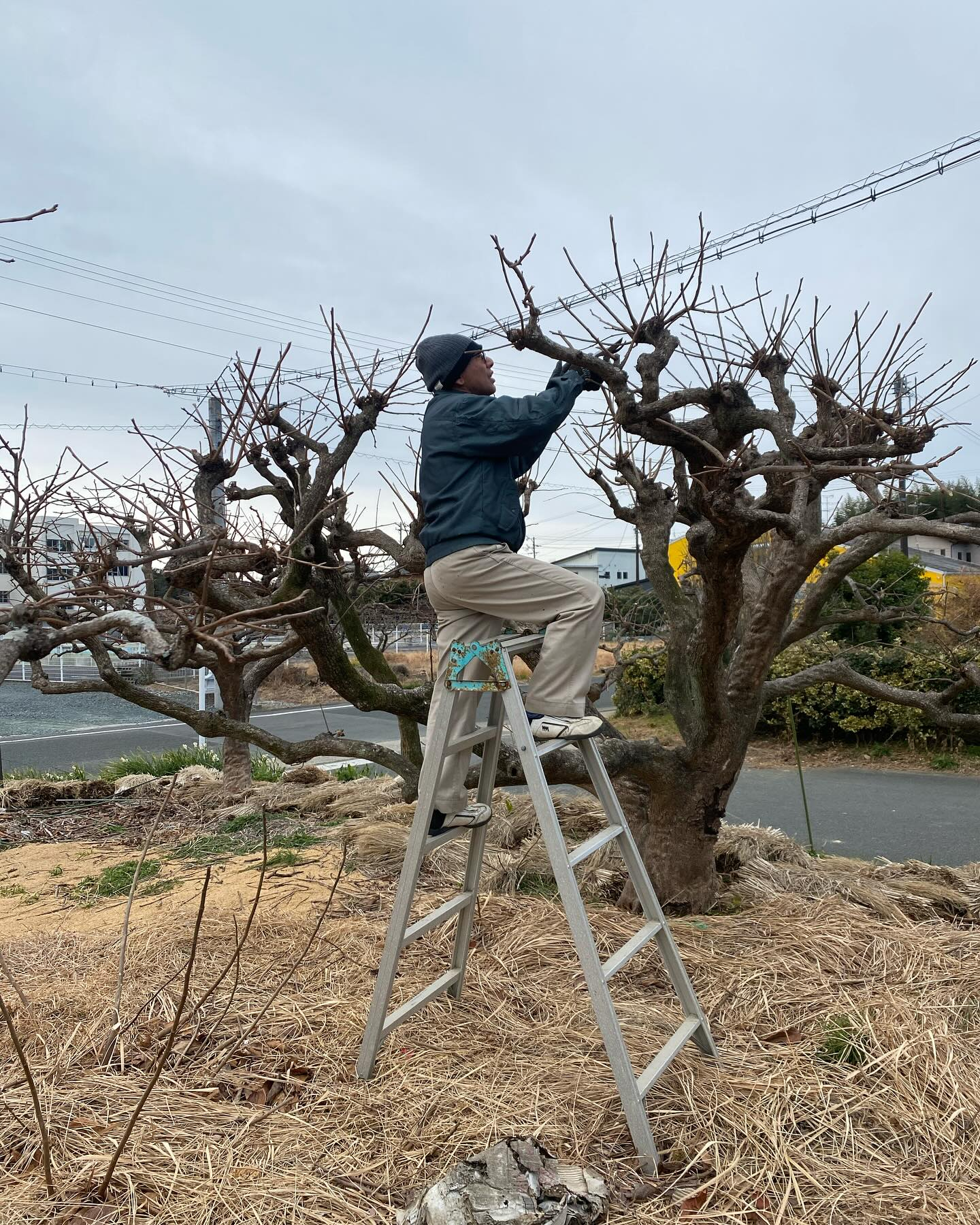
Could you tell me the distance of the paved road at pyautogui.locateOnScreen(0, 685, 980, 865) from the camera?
7.39m

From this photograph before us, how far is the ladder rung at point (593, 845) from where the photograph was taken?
2.51m

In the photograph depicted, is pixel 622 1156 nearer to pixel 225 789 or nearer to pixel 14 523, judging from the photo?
pixel 14 523

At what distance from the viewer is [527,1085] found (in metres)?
2.71

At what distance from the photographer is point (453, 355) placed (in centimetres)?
301

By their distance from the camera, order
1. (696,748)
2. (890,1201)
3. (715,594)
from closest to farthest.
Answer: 1. (890,1201)
2. (715,594)
3. (696,748)

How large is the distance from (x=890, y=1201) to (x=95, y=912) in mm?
4371

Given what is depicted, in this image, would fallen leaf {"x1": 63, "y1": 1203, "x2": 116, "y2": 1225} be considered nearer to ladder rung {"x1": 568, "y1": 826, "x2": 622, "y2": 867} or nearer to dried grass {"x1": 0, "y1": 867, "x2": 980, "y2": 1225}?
dried grass {"x1": 0, "y1": 867, "x2": 980, "y2": 1225}

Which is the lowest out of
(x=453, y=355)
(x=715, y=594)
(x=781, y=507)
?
(x=715, y=594)

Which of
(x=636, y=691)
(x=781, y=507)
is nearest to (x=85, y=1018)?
(x=781, y=507)

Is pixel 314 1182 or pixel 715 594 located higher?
pixel 715 594

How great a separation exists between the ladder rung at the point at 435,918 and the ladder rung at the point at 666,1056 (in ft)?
2.78

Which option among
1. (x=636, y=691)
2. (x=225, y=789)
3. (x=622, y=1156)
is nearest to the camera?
(x=622, y=1156)

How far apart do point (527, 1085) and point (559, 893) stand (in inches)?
22.9

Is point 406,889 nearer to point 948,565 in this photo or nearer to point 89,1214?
point 89,1214
